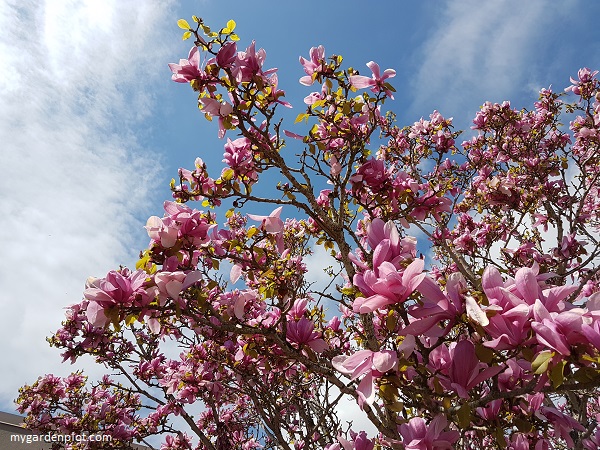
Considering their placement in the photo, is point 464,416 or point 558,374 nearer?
point 558,374

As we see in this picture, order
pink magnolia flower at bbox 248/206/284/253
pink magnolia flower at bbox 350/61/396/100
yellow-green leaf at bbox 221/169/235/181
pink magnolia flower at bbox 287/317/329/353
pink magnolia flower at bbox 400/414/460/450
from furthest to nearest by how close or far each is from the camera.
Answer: pink magnolia flower at bbox 350/61/396/100
yellow-green leaf at bbox 221/169/235/181
pink magnolia flower at bbox 248/206/284/253
pink magnolia flower at bbox 287/317/329/353
pink magnolia flower at bbox 400/414/460/450

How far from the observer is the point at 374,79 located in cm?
289

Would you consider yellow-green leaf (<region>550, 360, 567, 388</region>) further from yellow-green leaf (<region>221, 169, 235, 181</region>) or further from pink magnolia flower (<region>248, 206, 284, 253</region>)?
yellow-green leaf (<region>221, 169, 235, 181</region>)

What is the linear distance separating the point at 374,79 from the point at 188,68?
1.33 metres

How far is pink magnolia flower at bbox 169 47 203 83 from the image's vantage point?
2.56 m

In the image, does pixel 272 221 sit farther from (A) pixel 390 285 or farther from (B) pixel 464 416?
(B) pixel 464 416

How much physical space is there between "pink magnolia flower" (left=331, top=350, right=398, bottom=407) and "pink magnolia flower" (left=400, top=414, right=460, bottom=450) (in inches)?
9.8

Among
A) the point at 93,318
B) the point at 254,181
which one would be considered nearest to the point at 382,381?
the point at 93,318

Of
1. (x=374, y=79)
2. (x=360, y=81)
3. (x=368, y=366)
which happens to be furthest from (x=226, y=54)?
(x=368, y=366)

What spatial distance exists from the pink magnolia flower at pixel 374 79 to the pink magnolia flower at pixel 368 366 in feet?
6.82

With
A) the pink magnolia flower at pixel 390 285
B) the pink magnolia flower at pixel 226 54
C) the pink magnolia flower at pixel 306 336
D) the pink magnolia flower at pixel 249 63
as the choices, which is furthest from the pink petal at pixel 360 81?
the pink magnolia flower at pixel 390 285

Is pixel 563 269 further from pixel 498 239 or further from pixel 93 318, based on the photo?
pixel 93 318

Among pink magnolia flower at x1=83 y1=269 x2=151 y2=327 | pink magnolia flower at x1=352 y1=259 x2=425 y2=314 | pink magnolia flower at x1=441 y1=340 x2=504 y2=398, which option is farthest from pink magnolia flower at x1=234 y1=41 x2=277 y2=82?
pink magnolia flower at x1=441 y1=340 x2=504 y2=398

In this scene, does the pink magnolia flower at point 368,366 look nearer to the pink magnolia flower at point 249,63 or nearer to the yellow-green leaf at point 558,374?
the yellow-green leaf at point 558,374
